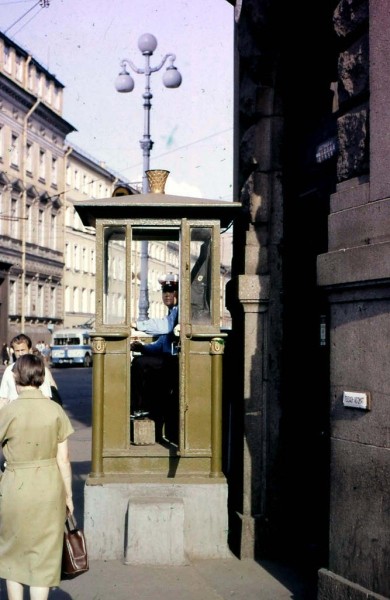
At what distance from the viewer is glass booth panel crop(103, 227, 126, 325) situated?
8.00 meters

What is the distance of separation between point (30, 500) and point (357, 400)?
A: 77.8 inches

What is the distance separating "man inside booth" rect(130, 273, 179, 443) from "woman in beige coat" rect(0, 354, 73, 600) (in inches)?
105

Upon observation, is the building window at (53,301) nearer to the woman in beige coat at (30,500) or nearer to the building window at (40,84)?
the building window at (40,84)

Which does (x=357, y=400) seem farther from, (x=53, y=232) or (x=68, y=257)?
(x=68, y=257)

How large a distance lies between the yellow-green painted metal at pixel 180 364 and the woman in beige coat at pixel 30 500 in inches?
83.0

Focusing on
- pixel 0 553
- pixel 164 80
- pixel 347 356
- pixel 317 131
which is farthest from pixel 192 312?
pixel 164 80

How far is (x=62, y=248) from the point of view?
223 ft

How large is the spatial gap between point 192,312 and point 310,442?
1.44m

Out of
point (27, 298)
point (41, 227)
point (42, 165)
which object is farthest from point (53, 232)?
point (27, 298)

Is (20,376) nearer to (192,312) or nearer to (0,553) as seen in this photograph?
(0,553)

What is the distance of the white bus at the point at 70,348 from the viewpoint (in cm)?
5453


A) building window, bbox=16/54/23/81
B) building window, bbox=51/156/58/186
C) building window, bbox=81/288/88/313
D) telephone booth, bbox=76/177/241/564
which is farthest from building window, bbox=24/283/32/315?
telephone booth, bbox=76/177/241/564

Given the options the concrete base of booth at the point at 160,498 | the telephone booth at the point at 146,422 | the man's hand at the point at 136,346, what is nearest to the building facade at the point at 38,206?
the man's hand at the point at 136,346

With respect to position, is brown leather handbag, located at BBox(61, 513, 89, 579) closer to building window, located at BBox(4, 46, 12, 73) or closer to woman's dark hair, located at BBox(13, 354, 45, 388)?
woman's dark hair, located at BBox(13, 354, 45, 388)
